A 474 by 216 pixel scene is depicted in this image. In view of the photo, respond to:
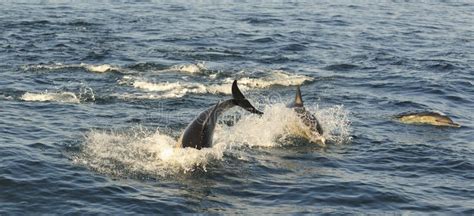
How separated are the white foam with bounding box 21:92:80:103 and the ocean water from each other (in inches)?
2.2

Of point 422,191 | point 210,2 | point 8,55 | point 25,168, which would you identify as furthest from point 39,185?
point 210,2

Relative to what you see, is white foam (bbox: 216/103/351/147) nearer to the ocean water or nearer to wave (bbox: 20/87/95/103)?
the ocean water

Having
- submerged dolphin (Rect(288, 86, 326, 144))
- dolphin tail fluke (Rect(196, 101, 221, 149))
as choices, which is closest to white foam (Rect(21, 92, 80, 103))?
dolphin tail fluke (Rect(196, 101, 221, 149))

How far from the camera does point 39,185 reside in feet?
47.3

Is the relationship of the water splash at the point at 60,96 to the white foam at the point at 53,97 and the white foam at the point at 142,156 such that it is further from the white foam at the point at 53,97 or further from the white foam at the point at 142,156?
the white foam at the point at 142,156

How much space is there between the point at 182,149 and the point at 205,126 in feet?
2.33

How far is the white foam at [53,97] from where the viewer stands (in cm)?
2161

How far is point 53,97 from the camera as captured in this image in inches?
864

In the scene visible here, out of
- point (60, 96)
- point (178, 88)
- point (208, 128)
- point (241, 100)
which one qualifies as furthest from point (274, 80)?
point (208, 128)

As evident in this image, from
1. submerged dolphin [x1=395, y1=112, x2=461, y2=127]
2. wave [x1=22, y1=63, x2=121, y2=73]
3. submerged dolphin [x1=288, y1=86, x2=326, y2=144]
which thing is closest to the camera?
submerged dolphin [x1=288, y1=86, x2=326, y2=144]

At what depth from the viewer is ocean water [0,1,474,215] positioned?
47.4 feet

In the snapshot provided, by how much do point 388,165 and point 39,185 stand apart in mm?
7729

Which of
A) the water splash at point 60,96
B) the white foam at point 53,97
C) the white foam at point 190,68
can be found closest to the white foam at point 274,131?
the water splash at point 60,96

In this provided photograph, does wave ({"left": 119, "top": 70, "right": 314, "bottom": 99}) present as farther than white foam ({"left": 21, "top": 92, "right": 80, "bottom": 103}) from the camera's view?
Yes
